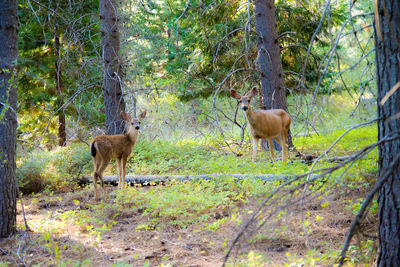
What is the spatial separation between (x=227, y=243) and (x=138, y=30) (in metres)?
7.97

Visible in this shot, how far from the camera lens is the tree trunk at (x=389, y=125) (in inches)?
112

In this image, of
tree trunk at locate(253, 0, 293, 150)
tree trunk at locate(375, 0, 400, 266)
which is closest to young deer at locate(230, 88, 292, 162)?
tree trunk at locate(253, 0, 293, 150)

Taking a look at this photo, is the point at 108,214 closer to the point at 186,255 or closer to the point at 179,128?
the point at 186,255

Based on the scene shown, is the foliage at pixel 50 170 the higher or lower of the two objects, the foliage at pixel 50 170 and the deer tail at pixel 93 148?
the lower

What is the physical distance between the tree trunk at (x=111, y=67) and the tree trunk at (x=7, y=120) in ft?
16.8

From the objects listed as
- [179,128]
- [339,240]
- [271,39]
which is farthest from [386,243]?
[179,128]

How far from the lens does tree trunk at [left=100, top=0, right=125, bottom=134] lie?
10.4 meters

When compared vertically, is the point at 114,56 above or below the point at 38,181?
above

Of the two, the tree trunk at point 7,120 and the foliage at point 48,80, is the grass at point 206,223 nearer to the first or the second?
the tree trunk at point 7,120

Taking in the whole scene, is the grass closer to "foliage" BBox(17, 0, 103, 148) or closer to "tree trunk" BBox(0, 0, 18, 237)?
"tree trunk" BBox(0, 0, 18, 237)

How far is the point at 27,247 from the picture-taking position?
4863mm

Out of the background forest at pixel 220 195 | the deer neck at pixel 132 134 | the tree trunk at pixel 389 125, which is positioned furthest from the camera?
the deer neck at pixel 132 134

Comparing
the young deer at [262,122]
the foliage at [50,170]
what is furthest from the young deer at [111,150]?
the young deer at [262,122]

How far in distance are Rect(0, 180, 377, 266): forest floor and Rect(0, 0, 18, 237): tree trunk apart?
349 millimetres
